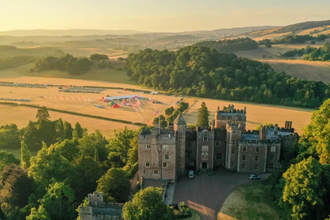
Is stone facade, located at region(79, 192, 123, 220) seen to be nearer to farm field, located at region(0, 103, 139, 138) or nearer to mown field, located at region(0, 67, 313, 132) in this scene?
farm field, located at region(0, 103, 139, 138)

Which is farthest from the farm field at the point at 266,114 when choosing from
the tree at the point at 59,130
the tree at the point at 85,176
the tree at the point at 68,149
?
the tree at the point at 85,176

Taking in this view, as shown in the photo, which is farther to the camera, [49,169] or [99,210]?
[49,169]

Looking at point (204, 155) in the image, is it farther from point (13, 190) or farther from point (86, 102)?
point (86, 102)

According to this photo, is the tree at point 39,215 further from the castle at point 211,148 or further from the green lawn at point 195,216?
the green lawn at point 195,216

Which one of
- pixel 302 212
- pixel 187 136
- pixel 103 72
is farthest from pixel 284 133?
pixel 103 72

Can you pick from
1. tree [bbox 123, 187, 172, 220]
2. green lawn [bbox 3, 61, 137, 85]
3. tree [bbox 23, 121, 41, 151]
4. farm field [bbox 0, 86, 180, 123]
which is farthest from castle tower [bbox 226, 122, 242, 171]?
green lawn [bbox 3, 61, 137, 85]

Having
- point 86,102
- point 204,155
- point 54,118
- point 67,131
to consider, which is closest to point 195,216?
point 204,155
